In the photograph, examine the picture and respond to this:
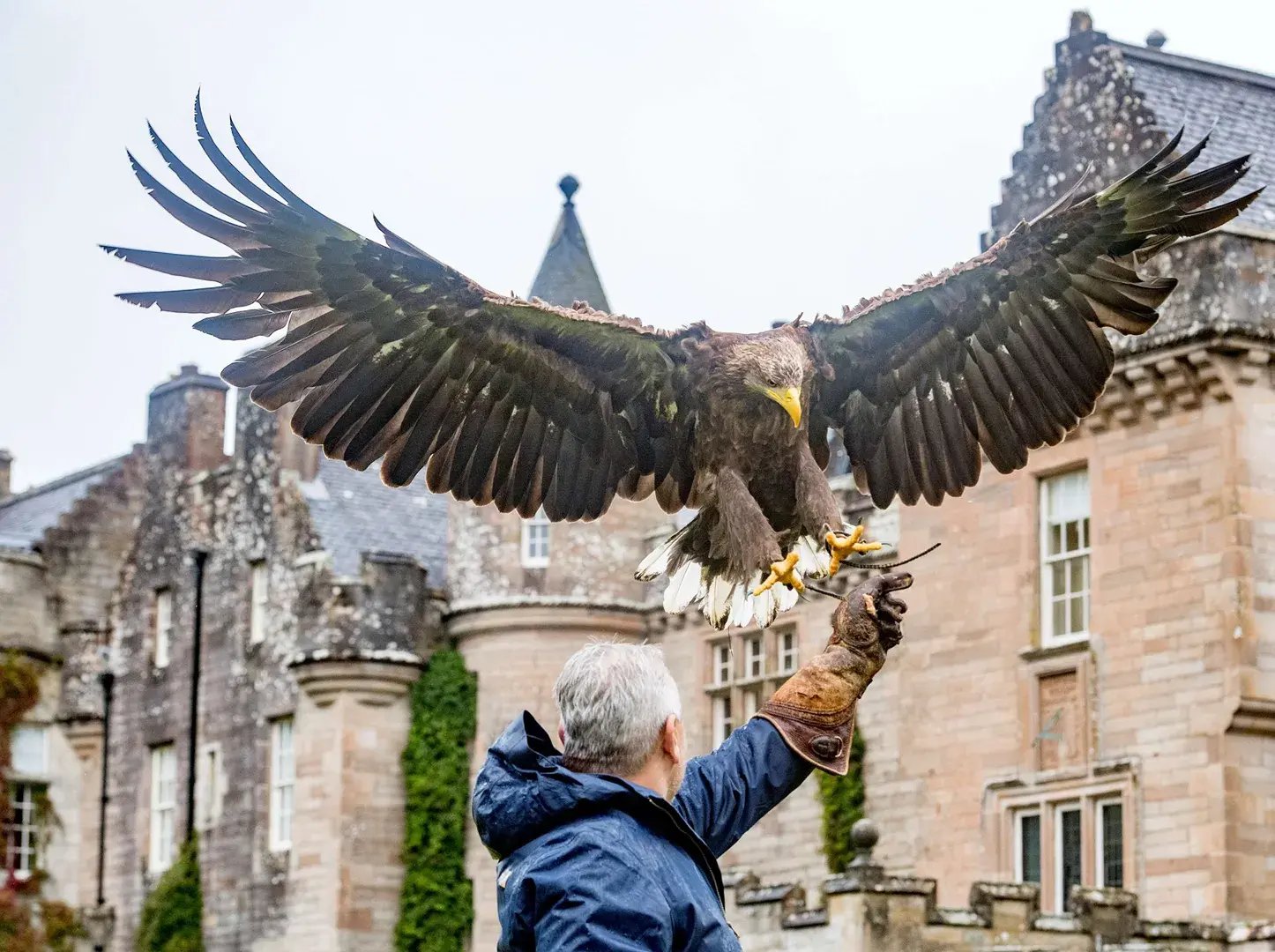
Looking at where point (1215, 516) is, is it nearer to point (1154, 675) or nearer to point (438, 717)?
point (1154, 675)

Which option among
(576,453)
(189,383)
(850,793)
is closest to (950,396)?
(576,453)

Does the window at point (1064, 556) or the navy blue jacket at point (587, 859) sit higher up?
the window at point (1064, 556)

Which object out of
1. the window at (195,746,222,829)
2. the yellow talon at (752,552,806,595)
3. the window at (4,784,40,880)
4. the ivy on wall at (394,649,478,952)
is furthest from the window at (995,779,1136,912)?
the window at (4,784,40,880)

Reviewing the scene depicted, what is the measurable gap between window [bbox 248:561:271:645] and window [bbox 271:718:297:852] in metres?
1.27

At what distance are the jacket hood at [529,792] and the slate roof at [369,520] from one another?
29576 millimetres

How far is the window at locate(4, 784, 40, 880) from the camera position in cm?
3944

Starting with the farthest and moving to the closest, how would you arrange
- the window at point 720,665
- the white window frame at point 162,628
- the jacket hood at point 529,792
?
the white window frame at point 162,628 → the window at point 720,665 → the jacket hood at point 529,792

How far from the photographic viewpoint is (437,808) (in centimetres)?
3288

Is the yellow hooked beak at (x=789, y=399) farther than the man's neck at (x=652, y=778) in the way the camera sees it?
Yes

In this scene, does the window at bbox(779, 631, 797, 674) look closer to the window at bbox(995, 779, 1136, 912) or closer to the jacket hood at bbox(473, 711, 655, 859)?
the window at bbox(995, 779, 1136, 912)

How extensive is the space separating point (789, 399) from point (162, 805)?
30633mm

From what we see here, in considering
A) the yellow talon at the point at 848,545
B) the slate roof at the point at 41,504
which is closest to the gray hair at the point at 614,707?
the yellow talon at the point at 848,545

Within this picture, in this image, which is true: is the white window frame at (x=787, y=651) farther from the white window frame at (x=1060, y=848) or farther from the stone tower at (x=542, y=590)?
the white window frame at (x=1060, y=848)

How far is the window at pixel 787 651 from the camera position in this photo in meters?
30.9
